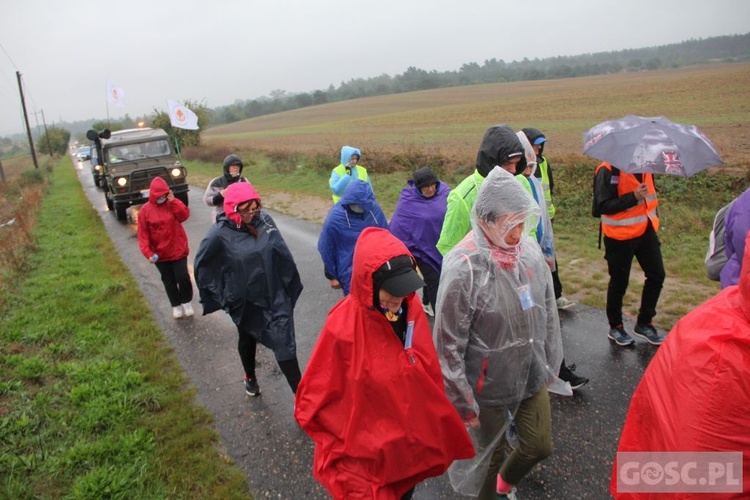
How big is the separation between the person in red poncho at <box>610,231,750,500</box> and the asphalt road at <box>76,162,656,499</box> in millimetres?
1450

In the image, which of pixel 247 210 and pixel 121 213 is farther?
pixel 121 213

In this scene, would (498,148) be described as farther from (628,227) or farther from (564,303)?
(564,303)

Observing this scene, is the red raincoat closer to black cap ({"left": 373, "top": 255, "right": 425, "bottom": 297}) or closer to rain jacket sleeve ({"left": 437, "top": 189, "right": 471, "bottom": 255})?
rain jacket sleeve ({"left": 437, "top": 189, "right": 471, "bottom": 255})

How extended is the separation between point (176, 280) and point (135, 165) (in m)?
9.28

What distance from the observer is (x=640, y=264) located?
13.2 feet

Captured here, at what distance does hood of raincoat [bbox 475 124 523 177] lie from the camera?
3.30 m

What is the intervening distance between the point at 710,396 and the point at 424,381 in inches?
40.8

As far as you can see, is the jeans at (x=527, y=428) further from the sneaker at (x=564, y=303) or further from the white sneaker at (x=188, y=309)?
the white sneaker at (x=188, y=309)

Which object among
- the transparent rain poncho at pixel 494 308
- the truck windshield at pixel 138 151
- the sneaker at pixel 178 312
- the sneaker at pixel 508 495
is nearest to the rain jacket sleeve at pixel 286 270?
the transparent rain poncho at pixel 494 308

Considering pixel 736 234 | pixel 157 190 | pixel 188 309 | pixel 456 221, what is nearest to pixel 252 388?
pixel 456 221

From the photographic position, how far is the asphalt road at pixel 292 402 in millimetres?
2973

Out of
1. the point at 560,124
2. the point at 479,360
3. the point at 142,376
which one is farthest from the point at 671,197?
the point at 560,124

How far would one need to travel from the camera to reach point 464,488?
2.58 m

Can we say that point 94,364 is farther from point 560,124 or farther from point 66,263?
point 560,124
